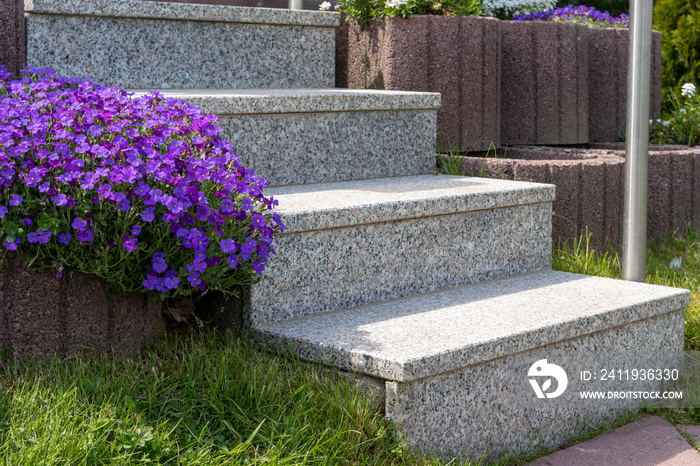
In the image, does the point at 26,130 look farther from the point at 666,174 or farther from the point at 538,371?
the point at 666,174

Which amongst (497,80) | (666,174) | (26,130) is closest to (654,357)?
(666,174)

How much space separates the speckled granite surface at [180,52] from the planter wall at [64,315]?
1222mm

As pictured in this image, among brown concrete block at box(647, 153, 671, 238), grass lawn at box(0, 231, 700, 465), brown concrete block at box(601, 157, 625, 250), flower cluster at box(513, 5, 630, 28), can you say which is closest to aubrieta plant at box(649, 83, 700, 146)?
flower cluster at box(513, 5, 630, 28)

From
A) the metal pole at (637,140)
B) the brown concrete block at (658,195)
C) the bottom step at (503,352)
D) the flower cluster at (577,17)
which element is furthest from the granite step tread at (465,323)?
the flower cluster at (577,17)

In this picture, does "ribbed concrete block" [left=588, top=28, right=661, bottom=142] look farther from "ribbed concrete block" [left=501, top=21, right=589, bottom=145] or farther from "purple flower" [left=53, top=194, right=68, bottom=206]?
"purple flower" [left=53, top=194, right=68, bottom=206]

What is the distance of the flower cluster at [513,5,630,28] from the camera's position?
203 inches

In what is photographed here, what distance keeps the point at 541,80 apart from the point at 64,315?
9.71ft

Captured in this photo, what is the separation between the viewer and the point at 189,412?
1860mm

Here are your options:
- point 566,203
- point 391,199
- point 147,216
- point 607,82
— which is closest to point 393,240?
point 391,199

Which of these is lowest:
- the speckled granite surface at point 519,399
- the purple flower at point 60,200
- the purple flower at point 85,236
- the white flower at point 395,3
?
the speckled granite surface at point 519,399

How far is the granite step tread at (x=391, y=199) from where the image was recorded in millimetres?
2383

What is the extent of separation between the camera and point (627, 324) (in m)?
2.54

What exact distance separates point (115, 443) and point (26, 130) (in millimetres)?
826

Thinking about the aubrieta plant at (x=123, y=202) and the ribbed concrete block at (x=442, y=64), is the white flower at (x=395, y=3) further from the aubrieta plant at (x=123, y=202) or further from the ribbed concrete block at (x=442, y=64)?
the aubrieta plant at (x=123, y=202)
